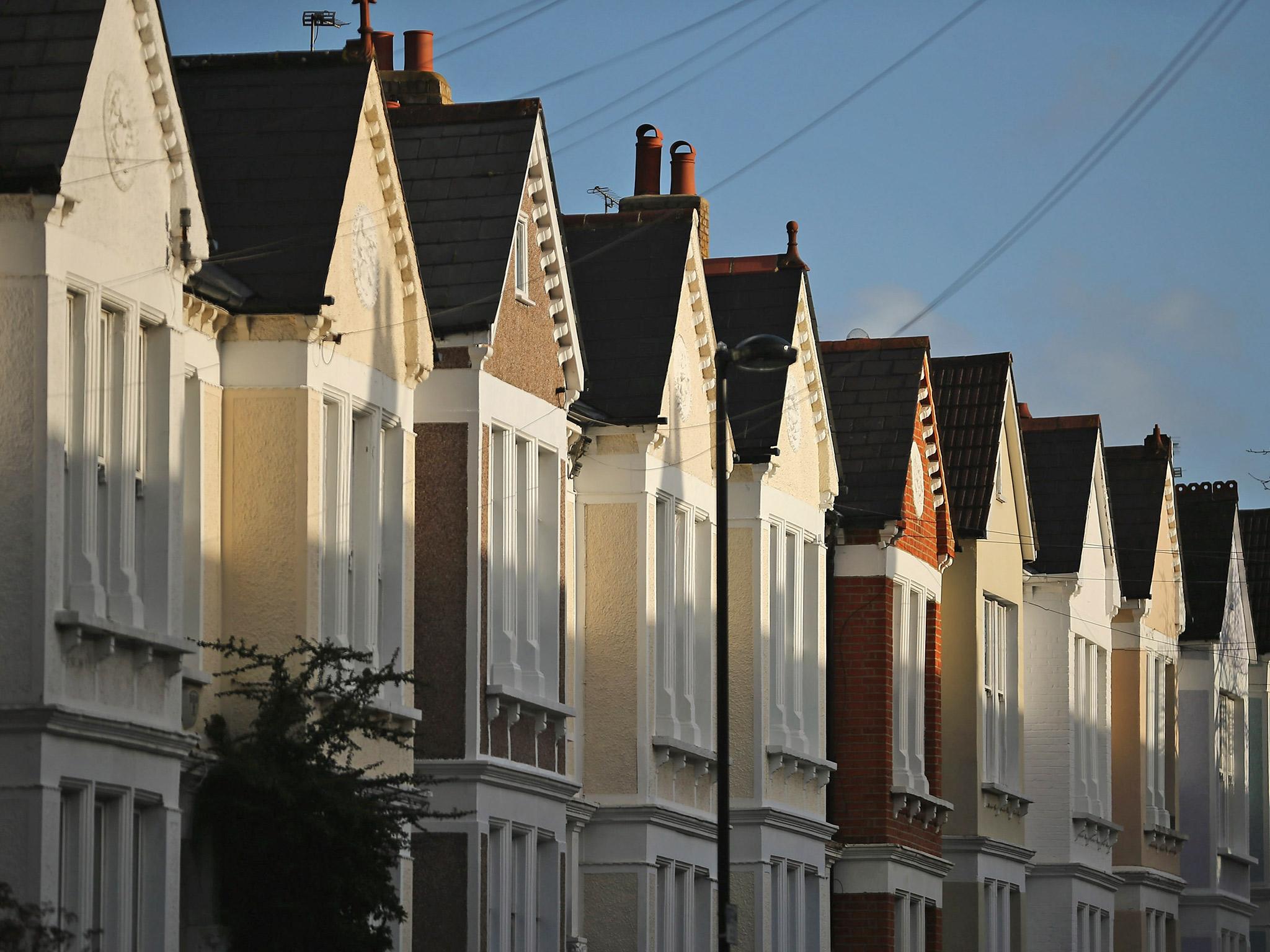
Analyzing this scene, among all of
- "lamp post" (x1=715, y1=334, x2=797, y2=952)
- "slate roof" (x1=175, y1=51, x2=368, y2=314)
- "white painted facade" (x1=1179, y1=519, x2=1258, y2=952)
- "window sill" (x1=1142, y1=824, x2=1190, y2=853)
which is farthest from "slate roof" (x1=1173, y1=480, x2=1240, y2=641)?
"slate roof" (x1=175, y1=51, x2=368, y2=314)

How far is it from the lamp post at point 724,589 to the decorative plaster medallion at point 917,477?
12.5 metres

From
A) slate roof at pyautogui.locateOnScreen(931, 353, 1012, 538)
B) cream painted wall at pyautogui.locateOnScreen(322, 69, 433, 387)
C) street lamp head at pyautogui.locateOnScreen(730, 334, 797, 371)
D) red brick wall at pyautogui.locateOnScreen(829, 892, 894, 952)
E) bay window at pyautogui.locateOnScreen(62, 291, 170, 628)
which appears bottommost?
red brick wall at pyautogui.locateOnScreen(829, 892, 894, 952)

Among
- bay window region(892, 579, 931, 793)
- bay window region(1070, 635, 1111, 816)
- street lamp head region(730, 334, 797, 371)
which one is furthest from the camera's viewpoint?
bay window region(1070, 635, 1111, 816)

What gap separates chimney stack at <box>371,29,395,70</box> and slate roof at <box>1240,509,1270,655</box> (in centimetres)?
3161

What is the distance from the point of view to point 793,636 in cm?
3444

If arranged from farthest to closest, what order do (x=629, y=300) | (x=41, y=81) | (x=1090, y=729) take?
(x=1090, y=729), (x=629, y=300), (x=41, y=81)

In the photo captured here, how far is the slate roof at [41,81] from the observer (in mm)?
19141

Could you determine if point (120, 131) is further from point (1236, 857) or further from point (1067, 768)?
point (1236, 857)

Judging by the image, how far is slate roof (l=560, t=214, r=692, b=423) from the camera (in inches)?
1208

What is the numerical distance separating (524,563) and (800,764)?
765cm

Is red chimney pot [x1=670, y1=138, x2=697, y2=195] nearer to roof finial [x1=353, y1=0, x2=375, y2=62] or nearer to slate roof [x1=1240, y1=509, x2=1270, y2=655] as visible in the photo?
roof finial [x1=353, y1=0, x2=375, y2=62]

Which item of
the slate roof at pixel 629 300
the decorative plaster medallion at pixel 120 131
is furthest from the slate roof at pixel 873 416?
the decorative plaster medallion at pixel 120 131

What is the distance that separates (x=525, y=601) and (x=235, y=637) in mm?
5341

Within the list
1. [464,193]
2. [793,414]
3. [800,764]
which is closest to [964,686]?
[800,764]
